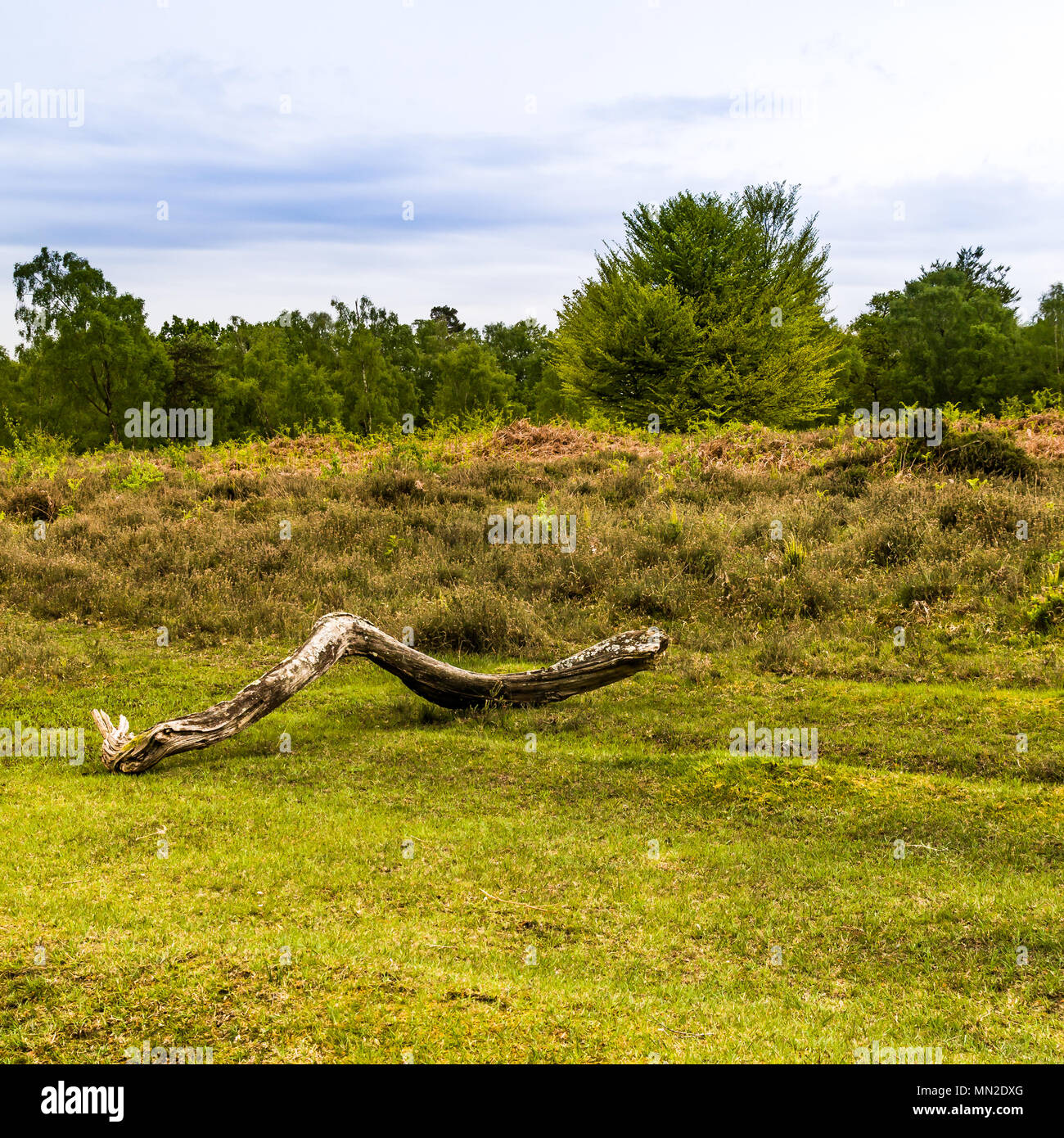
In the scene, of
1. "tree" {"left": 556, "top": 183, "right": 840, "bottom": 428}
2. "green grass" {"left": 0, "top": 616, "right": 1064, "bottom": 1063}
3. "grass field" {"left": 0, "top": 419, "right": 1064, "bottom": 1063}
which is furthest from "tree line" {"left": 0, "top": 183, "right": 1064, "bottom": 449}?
"green grass" {"left": 0, "top": 616, "right": 1064, "bottom": 1063}

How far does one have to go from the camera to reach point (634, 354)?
3159 cm

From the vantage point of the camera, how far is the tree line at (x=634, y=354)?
31.8 metres

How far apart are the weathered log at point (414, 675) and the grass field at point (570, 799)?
27 centimetres

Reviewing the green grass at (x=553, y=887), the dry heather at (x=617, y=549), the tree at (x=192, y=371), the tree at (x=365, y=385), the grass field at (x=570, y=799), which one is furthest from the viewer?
the tree at (x=365, y=385)

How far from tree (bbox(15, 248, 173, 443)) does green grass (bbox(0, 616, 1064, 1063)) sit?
105ft

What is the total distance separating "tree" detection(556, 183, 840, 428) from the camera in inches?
1233

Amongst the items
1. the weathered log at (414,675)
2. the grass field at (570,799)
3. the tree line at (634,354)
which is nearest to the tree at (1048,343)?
the tree line at (634,354)

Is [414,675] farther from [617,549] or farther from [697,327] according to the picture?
[697,327]

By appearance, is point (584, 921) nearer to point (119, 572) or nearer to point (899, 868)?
point (899, 868)

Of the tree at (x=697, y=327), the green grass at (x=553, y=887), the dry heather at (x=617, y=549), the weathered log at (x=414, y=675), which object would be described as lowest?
the green grass at (x=553, y=887)

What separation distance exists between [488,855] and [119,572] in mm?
11809

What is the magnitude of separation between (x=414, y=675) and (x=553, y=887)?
441cm

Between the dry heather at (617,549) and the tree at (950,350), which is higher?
the tree at (950,350)

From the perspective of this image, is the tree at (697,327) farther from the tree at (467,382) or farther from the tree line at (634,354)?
the tree at (467,382)
